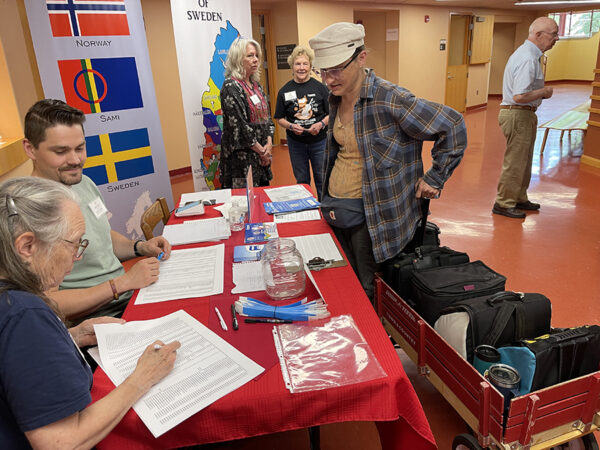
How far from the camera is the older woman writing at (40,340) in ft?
2.51

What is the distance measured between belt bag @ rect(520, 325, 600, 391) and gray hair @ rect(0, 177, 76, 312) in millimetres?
1409

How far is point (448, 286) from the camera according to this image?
1.71 m

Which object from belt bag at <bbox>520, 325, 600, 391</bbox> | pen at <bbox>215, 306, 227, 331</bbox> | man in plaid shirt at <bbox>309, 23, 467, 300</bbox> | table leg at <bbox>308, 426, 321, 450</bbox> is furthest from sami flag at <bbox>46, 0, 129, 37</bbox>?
belt bag at <bbox>520, 325, 600, 391</bbox>

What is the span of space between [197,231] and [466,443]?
1.42m

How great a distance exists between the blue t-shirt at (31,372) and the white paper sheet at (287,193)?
1710 mm

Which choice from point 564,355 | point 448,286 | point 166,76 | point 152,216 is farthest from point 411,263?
point 166,76

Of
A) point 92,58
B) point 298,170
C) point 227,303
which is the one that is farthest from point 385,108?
point 92,58

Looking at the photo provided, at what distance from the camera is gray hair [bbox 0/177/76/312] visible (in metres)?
0.81

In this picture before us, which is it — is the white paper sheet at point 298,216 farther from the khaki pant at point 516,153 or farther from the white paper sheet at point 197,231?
the khaki pant at point 516,153

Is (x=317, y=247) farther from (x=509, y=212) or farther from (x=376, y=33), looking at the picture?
(x=376, y=33)

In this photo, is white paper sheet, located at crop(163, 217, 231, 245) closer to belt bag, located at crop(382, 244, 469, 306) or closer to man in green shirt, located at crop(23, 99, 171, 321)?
man in green shirt, located at crop(23, 99, 171, 321)

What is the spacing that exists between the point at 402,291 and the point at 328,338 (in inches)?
34.9

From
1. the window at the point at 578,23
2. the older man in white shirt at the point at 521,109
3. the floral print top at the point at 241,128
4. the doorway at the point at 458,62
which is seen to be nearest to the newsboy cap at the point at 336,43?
the floral print top at the point at 241,128

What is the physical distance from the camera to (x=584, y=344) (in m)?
1.38
